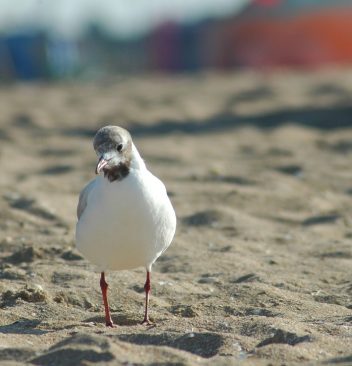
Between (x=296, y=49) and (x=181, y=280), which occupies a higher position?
(x=181, y=280)

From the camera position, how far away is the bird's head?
202 inches

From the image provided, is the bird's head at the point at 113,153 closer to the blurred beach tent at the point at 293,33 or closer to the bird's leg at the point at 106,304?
the bird's leg at the point at 106,304

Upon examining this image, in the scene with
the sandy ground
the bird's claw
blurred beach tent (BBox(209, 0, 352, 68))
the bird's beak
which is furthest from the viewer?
blurred beach tent (BBox(209, 0, 352, 68))

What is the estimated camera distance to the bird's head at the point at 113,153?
5.13m

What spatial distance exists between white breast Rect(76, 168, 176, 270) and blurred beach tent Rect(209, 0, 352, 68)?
72.0ft

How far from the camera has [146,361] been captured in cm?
447

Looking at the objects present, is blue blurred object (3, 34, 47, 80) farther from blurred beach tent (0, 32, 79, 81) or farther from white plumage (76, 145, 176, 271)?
white plumage (76, 145, 176, 271)

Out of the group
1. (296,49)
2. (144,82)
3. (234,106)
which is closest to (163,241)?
(234,106)

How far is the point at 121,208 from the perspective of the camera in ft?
16.9

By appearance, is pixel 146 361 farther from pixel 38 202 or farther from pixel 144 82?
pixel 144 82

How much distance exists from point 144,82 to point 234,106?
344 inches

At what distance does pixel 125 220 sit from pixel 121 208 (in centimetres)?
7

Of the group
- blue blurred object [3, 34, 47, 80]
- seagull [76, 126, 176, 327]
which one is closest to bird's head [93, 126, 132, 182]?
seagull [76, 126, 176, 327]

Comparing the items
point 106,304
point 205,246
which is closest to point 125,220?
point 106,304
